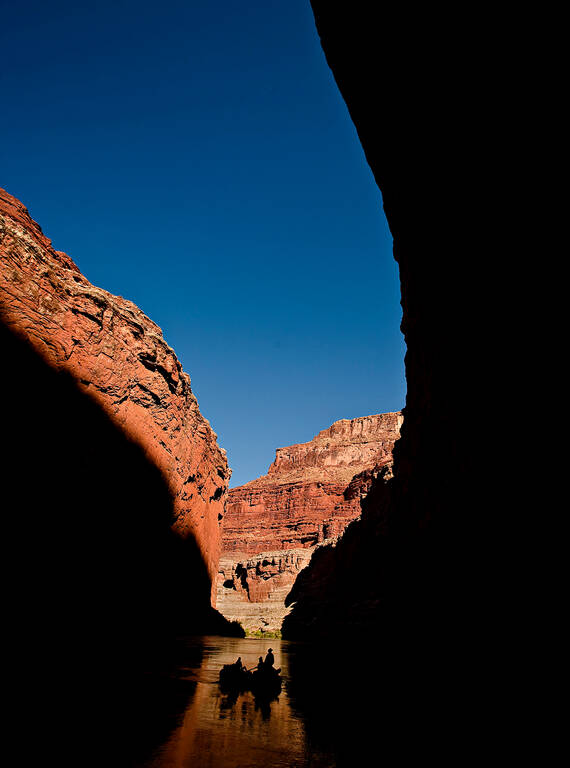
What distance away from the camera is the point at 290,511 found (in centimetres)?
9106

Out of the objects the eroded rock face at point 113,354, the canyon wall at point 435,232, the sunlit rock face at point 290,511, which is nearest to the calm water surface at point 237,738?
the canyon wall at point 435,232

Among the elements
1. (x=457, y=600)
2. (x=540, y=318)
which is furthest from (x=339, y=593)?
(x=540, y=318)

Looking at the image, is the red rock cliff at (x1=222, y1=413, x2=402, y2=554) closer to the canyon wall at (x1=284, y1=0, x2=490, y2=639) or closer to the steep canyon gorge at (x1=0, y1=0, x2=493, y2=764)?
the steep canyon gorge at (x1=0, y1=0, x2=493, y2=764)

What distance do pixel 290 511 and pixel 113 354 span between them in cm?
7642

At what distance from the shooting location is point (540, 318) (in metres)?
4.50

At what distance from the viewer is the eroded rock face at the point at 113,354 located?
16422 mm

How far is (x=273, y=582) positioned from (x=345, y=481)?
116 ft

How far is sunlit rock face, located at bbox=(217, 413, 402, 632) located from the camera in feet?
203

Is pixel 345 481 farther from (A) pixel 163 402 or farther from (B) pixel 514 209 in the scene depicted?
(B) pixel 514 209

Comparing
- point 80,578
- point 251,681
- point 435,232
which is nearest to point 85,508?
point 80,578

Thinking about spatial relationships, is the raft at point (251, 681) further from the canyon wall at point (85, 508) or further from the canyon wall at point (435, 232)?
the canyon wall at point (435, 232)

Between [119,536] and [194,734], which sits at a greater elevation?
[119,536]

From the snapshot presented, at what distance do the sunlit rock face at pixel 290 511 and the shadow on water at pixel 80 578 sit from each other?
33.9 m

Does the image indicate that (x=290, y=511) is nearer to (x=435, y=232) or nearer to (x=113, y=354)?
(x=113, y=354)
